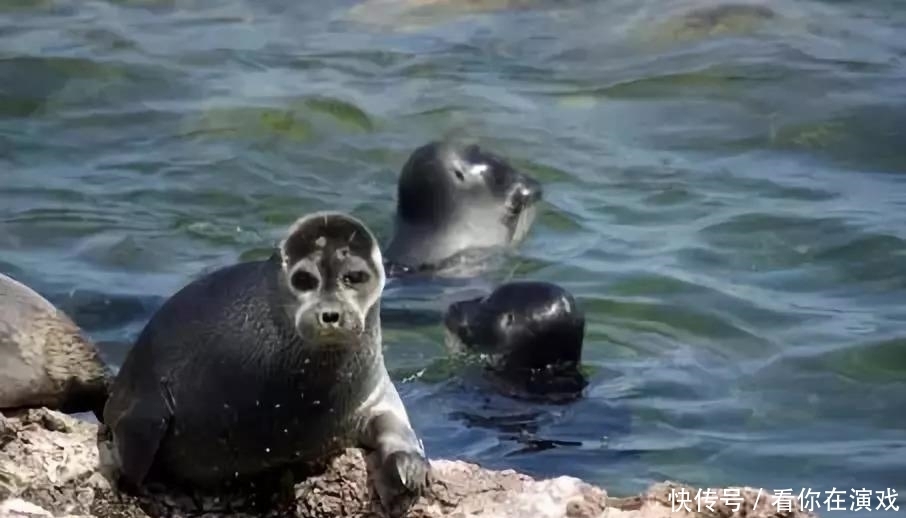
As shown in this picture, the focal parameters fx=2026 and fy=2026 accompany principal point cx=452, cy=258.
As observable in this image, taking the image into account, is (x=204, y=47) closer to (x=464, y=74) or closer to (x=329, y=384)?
(x=464, y=74)

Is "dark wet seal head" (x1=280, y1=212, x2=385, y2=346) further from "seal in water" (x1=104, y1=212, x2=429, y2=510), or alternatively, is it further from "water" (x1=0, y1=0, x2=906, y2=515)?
"water" (x1=0, y1=0, x2=906, y2=515)

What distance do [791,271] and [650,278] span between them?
25.8 inches

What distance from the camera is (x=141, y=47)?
1280cm

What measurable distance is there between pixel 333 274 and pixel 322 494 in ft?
2.08

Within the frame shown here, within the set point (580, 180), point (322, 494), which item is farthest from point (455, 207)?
point (322, 494)

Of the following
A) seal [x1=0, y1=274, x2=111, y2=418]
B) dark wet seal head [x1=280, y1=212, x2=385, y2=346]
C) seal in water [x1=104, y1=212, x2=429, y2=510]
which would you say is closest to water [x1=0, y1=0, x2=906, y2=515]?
seal [x1=0, y1=274, x2=111, y2=418]

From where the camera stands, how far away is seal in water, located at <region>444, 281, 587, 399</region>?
23.8ft

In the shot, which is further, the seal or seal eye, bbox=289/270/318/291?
the seal

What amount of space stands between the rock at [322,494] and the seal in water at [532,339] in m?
2.55

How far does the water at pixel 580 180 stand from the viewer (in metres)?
7.04

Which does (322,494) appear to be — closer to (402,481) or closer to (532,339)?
(402,481)

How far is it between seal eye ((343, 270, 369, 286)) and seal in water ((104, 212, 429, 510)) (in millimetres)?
37

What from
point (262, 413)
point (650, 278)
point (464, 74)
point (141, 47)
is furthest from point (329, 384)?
point (141, 47)

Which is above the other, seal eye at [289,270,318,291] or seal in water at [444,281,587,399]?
seal eye at [289,270,318,291]
